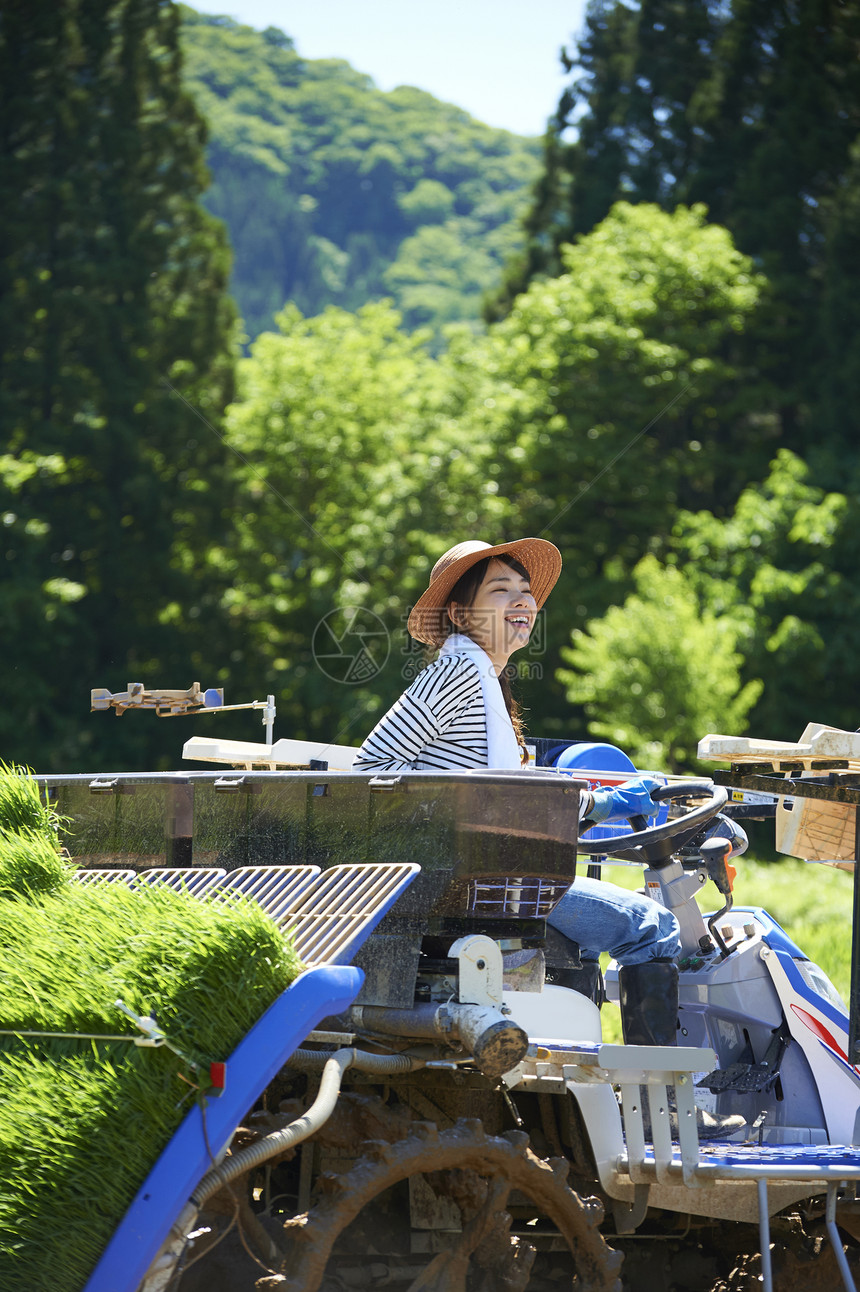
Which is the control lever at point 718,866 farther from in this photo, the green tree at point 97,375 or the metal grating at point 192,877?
the green tree at point 97,375

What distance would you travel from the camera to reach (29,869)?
8.70 ft

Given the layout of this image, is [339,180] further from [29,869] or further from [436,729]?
[29,869]

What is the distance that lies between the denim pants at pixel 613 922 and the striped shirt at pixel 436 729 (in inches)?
15.5

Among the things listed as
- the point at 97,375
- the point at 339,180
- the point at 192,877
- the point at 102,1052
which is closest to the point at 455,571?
the point at 192,877

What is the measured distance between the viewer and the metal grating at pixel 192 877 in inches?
107

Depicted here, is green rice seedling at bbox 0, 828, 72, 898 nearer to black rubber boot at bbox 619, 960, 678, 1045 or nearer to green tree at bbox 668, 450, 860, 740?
black rubber boot at bbox 619, 960, 678, 1045

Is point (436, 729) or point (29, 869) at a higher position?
point (436, 729)

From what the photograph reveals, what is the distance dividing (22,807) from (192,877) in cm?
45

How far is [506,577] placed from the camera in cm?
343

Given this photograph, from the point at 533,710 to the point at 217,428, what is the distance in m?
8.23

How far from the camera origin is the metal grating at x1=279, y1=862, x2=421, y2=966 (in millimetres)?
2322

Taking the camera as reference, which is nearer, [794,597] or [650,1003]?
[650,1003]

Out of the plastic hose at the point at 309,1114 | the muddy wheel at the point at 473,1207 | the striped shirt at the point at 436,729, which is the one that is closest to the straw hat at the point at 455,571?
the striped shirt at the point at 436,729

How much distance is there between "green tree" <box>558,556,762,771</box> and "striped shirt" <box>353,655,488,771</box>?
15077 mm
